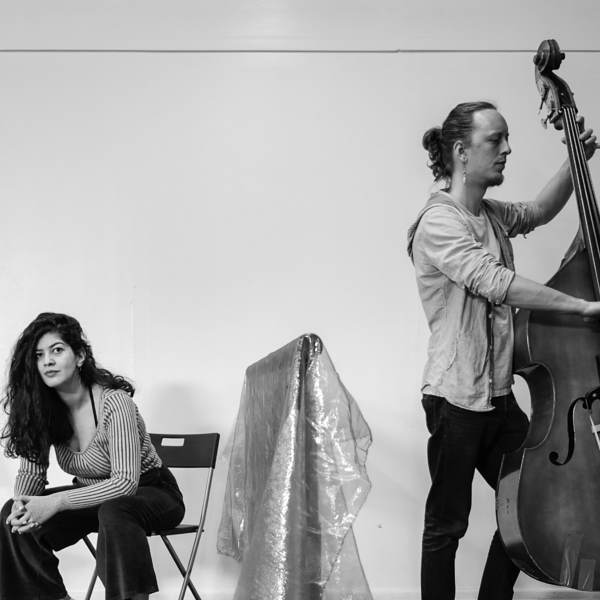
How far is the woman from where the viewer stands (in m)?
1.71

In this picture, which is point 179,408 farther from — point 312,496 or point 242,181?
point 312,496

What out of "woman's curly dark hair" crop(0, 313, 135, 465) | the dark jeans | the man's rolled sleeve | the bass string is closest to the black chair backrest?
"woman's curly dark hair" crop(0, 313, 135, 465)

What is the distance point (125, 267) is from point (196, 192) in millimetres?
362

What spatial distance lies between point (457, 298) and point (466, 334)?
0.27 feet

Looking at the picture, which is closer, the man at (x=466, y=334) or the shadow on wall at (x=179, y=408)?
the man at (x=466, y=334)

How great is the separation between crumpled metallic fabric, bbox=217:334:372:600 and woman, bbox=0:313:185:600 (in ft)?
1.49

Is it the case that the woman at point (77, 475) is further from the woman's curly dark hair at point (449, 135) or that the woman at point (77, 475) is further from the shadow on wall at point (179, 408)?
the woman's curly dark hair at point (449, 135)

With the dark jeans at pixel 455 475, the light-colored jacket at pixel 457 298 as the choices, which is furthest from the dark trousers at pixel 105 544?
the light-colored jacket at pixel 457 298

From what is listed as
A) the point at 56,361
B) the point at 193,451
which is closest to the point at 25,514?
the point at 56,361

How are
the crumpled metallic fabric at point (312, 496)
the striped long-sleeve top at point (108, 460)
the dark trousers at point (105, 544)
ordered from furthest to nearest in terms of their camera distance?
the striped long-sleeve top at point (108, 460), the dark trousers at point (105, 544), the crumpled metallic fabric at point (312, 496)

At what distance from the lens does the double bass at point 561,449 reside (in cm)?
142

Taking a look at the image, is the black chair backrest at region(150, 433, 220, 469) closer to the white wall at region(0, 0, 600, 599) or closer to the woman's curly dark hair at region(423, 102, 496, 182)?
the white wall at region(0, 0, 600, 599)

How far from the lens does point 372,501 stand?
261 centimetres

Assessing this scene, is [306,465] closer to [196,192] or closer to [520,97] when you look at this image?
[196,192]
